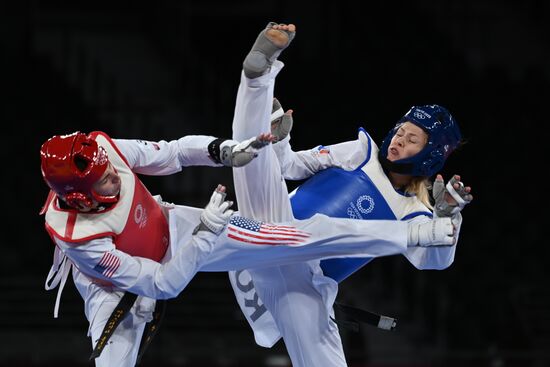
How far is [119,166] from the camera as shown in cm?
530

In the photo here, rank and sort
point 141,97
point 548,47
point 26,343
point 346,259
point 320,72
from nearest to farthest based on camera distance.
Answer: point 346,259 < point 26,343 < point 320,72 < point 141,97 < point 548,47

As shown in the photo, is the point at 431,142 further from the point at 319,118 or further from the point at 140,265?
the point at 319,118

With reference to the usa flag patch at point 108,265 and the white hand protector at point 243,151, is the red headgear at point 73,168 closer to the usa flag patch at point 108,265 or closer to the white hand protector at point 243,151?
the usa flag patch at point 108,265

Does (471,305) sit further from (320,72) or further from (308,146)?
(320,72)

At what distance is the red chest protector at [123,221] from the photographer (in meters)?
5.03

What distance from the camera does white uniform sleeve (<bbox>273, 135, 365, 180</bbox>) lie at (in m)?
6.02

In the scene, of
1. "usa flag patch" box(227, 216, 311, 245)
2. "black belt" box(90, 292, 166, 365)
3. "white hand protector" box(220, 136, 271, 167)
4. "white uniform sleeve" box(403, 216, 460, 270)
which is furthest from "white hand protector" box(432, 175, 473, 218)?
"black belt" box(90, 292, 166, 365)

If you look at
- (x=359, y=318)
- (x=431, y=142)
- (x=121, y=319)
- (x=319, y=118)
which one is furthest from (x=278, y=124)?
(x=319, y=118)

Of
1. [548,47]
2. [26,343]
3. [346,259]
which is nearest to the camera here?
[346,259]

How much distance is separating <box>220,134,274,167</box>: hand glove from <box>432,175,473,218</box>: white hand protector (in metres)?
0.97

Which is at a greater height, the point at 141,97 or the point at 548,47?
the point at 548,47

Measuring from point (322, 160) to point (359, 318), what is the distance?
1.01 meters

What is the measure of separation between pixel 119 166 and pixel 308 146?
20.5 ft

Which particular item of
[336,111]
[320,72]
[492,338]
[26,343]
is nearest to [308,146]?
[336,111]
